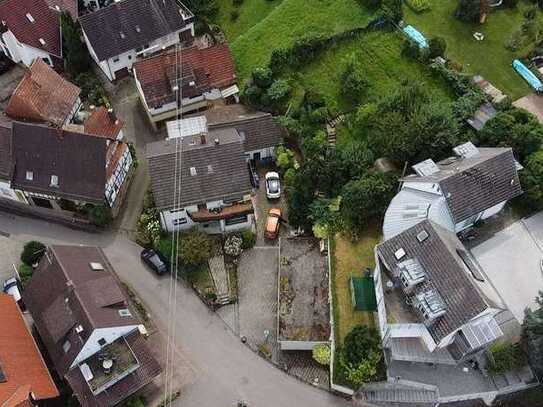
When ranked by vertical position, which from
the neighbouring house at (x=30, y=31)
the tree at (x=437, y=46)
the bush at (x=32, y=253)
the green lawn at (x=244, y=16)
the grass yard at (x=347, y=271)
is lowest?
the grass yard at (x=347, y=271)

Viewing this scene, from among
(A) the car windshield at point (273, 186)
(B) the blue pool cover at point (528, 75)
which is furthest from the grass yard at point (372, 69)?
(A) the car windshield at point (273, 186)

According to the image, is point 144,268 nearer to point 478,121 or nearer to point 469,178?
point 469,178

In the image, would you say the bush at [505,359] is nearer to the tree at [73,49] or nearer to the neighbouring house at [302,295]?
the neighbouring house at [302,295]

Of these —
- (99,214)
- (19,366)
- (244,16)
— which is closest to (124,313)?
(19,366)

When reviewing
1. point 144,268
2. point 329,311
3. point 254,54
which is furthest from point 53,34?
point 329,311

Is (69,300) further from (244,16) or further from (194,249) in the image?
(244,16)

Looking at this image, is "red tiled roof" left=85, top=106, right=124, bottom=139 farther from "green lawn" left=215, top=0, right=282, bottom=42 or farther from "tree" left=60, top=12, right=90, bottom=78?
"green lawn" left=215, top=0, right=282, bottom=42
